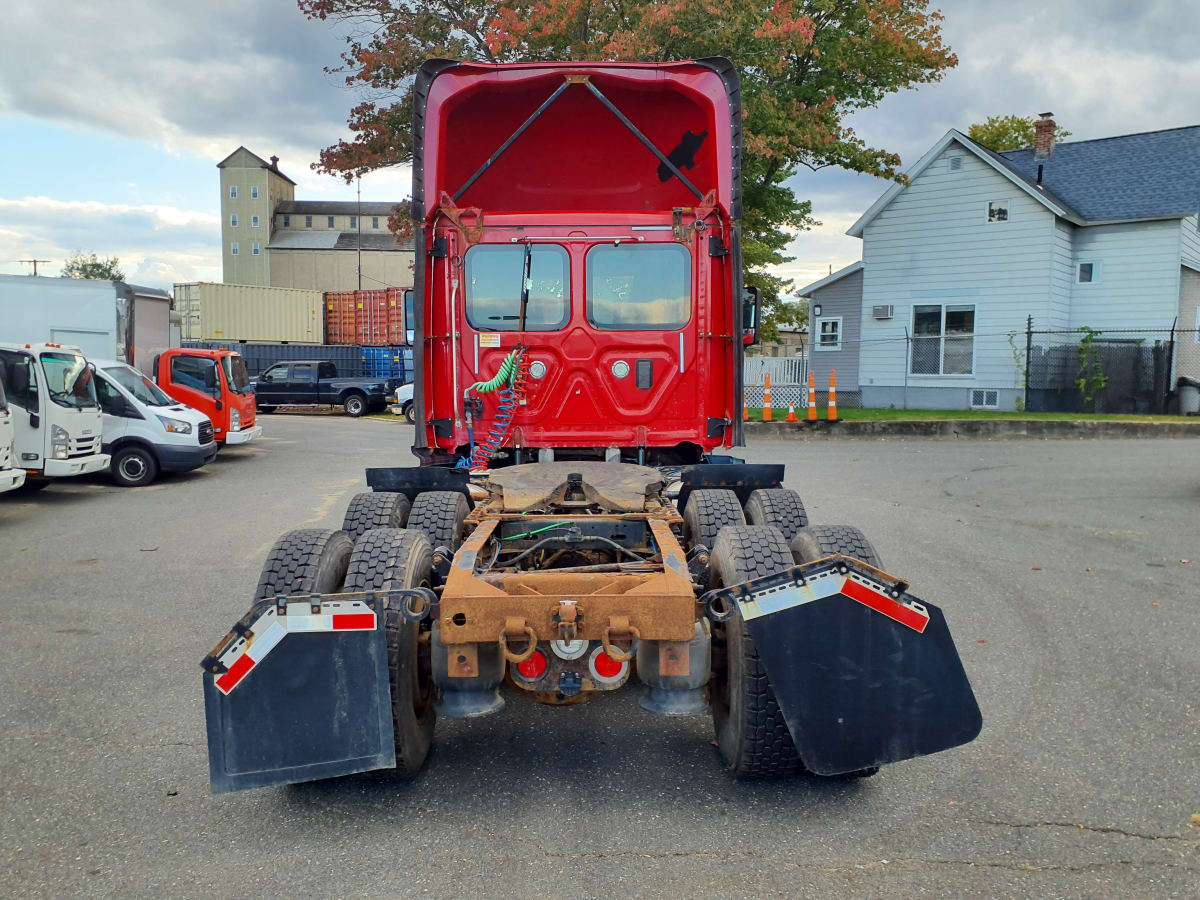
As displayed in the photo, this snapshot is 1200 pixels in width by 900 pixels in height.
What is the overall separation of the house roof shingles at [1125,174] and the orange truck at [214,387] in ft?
58.3

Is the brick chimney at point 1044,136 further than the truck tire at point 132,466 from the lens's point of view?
Yes

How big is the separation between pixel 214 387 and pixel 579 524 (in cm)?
1383

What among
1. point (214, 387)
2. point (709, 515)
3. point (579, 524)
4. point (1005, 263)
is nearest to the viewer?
point (579, 524)

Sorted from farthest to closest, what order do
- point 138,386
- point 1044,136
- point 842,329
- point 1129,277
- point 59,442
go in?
point 842,329, point 1044,136, point 1129,277, point 138,386, point 59,442

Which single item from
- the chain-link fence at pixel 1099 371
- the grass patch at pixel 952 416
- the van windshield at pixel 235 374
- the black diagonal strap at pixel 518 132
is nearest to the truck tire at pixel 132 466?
the van windshield at pixel 235 374

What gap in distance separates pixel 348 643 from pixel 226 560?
18.1ft

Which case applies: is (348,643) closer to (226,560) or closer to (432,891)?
(432,891)

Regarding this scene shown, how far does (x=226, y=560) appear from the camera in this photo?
8.38 metres

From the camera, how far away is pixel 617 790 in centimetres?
384

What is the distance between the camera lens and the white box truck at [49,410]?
1189cm

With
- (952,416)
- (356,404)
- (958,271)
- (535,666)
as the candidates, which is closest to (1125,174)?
(958,271)

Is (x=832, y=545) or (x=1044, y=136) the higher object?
(x=1044, y=136)

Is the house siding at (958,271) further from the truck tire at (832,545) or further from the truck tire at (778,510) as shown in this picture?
the truck tire at (832,545)

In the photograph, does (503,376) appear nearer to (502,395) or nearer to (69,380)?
(502,395)
